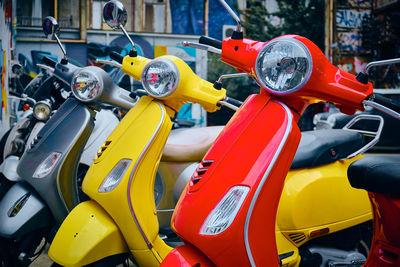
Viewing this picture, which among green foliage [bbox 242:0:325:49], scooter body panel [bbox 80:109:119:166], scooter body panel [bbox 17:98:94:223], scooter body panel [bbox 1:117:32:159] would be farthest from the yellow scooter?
green foliage [bbox 242:0:325:49]

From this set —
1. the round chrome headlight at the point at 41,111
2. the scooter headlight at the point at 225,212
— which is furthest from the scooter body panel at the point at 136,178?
the round chrome headlight at the point at 41,111

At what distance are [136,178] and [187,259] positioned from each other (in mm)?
716

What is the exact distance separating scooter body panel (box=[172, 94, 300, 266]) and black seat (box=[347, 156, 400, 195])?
0.35 metres

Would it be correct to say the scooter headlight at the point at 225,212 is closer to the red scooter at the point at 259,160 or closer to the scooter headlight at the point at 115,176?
the red scooter at the point at 259,160

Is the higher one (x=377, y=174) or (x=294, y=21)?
(x=294, y=21)

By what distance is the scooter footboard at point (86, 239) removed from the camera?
1.82m

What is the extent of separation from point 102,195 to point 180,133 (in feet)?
3.82

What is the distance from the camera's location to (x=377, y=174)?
1563 mm

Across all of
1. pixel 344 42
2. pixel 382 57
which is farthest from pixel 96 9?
pixel 382 57

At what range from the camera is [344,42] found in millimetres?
14211

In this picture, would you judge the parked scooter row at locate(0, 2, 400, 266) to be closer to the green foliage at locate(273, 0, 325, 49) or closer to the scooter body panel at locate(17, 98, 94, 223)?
the scooter body panel at locate(17, 98, 94, 223)

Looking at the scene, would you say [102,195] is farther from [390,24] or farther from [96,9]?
[390,24]

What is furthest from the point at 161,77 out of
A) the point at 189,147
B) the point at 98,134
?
the point at 98,134

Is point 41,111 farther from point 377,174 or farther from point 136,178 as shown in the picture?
point 377,174
